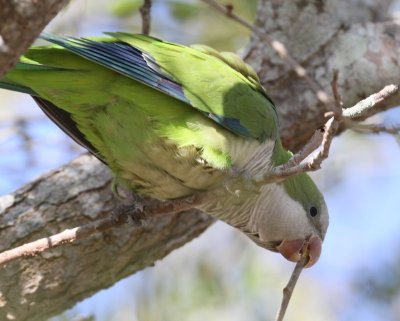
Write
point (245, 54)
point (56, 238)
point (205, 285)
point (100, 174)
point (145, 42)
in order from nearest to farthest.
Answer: point (56, 238) < point (145, 42) < point (100, 174) < point (245, 54) < point (205, 285)

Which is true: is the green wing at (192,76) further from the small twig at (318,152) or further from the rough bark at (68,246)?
the rough bark at (68,246)

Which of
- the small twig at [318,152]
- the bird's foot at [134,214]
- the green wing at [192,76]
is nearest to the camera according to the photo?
the small twig at [318,152]

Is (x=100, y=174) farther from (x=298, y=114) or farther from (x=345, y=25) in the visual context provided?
(x=345, y=25)

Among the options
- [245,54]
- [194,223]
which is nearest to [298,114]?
[245,54]

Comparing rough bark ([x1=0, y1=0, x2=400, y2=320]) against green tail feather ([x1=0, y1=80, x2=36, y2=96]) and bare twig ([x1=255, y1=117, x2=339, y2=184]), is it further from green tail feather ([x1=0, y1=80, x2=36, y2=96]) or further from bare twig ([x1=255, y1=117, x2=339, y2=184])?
bare twig ([x1=255, y1=117, x2=339, y2=184])

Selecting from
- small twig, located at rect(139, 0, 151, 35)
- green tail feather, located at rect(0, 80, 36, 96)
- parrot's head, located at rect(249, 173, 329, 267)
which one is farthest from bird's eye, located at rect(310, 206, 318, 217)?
green tail feather, located at rect(0, 80, 36, 96)

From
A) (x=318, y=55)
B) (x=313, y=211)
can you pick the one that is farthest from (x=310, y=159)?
(x=318, y=55)

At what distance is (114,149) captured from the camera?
9.81 feet

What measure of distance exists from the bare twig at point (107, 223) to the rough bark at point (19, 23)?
1.01m

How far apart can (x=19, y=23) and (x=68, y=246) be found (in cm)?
182

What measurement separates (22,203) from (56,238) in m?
0.78

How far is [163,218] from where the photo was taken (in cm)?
360

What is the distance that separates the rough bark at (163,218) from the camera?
3.29 metres

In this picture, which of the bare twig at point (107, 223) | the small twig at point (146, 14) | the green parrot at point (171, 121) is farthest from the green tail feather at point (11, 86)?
the small twig at point (146, 14)
